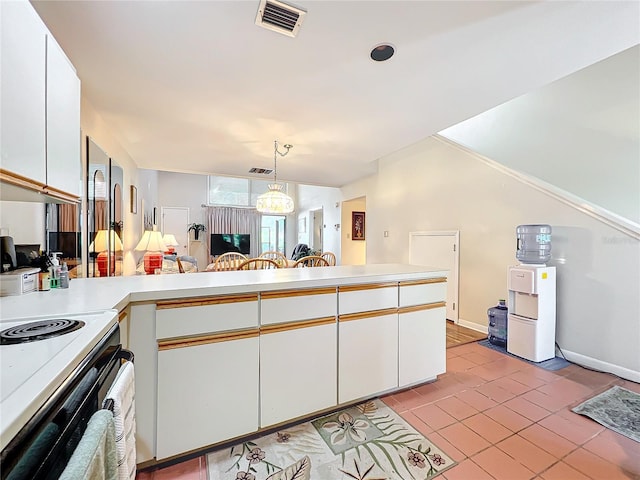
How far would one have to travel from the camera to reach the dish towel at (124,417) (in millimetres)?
786

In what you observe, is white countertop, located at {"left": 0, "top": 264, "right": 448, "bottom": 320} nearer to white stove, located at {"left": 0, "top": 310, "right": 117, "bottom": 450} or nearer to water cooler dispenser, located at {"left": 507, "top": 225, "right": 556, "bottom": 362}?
white stove, located at {"left": 0, "top": 310, "right": 117, "bottom": 450}

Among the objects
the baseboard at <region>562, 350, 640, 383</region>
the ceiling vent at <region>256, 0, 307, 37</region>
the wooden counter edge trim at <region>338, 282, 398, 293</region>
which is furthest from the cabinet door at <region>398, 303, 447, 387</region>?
the ceiling vent at <region>256, 0, 307, 37</region>

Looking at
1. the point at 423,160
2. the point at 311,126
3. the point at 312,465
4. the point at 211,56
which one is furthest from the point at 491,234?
the point at 211,56

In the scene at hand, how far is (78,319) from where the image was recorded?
1.02m

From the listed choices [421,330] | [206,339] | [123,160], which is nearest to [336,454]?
[206,339]

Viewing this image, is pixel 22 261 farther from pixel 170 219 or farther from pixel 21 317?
pixel 170 219

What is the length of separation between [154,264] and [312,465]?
3596mm

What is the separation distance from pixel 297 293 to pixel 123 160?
3.67 meters

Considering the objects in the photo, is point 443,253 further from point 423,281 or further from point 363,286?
point 363,286

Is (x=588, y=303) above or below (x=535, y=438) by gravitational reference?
above

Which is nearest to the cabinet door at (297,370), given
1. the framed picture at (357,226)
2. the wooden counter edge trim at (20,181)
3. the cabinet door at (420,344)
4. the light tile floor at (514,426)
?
the light tile floor at (514,426)

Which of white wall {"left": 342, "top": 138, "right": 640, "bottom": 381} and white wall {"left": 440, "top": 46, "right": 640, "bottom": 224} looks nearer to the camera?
white wall {"left": 342, "top": 138, "right": 640, "bottom": 381}

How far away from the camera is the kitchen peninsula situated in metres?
1.35

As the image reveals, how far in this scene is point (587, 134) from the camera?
339cm
